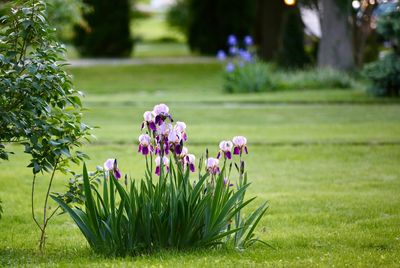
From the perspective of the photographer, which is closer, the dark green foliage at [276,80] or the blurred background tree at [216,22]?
the dark green foliage at [276,80]

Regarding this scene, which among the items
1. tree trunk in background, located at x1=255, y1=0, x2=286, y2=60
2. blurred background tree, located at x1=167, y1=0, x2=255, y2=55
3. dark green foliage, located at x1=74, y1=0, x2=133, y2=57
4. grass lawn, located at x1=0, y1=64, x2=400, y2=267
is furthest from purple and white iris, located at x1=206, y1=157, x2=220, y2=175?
blurred background tree, located at x1=167, y1=0, x2=255, y2=55

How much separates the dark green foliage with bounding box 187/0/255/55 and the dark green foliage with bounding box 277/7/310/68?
870cm

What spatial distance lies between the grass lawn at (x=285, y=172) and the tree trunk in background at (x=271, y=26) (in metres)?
7.19

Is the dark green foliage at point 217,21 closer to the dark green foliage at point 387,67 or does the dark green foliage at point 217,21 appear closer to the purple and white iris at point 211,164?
the dark green foliage at point 387,67

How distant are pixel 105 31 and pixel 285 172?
24.0 m

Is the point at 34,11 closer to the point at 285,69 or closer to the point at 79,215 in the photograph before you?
the point at 79,215

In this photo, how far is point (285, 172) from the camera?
1019 cm

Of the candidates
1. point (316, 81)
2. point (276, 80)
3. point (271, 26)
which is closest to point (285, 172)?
point (276, 80)

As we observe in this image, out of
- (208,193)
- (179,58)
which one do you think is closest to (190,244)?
(208,193)

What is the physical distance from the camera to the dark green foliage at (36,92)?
19.3 feet

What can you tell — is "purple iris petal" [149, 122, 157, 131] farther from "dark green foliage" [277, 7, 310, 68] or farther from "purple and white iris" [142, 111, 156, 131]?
"dark green foliage" [277, 7, 310, 68]

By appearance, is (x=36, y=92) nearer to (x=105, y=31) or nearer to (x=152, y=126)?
(x=152, y=126)

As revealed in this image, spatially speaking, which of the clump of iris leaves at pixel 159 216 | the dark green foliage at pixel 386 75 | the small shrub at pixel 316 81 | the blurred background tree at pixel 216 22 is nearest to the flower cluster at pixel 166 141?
the clump of iris leaves at pixel 159 216

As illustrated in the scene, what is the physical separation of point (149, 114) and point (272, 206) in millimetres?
2783
